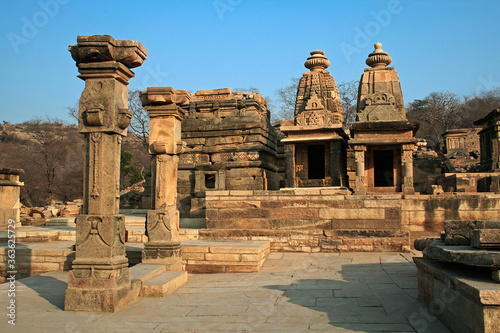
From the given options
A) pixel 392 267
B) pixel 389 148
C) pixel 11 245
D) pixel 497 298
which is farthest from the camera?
pixel 389 148

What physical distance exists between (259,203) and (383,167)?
846 centimetres

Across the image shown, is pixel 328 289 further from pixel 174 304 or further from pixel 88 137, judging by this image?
pixel 88 137

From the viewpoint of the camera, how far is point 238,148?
19.3 meters

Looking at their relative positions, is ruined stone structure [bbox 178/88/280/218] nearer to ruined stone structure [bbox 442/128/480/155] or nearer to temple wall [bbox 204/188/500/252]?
temple wall [bbox 204/188/500/252]

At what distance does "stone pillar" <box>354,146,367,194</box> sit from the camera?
48.4ft

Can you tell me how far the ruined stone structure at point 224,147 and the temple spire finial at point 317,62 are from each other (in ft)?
8.88

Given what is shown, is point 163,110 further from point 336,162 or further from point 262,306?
point 336,162

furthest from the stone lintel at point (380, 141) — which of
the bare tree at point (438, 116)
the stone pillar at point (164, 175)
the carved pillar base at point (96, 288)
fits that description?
the bare tree at point (438, 116)

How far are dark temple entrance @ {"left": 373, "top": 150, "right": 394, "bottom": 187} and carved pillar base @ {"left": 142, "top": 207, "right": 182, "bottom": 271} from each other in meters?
11.0

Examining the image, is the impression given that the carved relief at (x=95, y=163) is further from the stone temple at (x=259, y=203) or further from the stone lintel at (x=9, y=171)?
the stone lintel at (x=9, y=171)

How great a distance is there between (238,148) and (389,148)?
6441 mm

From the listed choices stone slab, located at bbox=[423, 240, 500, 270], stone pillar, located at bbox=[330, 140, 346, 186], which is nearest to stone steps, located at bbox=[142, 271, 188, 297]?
stone slab, located at bbox=[423, 240, 500, 270]

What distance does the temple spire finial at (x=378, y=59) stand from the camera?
18.0m

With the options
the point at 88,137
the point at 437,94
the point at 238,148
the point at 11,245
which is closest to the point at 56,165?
the point at 238,148
